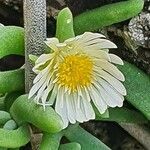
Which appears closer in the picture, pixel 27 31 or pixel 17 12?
pixel 27 31

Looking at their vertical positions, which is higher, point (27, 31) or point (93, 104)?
point (27, 31)

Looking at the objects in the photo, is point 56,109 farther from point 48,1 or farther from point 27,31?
point 48,1

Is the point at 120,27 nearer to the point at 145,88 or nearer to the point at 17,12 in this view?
the point at 145,88

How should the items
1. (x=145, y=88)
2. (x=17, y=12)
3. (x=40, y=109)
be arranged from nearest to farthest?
(x=40, y=109) → (x=145, y=88) → (x=17, y=12)

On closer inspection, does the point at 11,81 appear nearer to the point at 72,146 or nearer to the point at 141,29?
the point at 72,146

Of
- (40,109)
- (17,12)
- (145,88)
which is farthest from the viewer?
(17,12)

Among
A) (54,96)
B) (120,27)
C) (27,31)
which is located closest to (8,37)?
(27,31)
